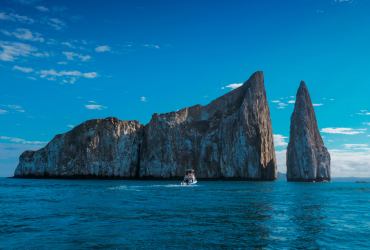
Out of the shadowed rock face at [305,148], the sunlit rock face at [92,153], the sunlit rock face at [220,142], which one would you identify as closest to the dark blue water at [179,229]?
the sunlit rock face at [220,142]

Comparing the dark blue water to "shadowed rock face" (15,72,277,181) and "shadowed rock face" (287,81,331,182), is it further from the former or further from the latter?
"shadowed rock face" (287,81,331,182)

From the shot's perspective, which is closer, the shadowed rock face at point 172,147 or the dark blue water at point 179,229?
the dark blue water at point 179,229

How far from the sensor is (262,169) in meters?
107

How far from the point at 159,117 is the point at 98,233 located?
10013 cm

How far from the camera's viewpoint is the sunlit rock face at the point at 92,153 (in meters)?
115

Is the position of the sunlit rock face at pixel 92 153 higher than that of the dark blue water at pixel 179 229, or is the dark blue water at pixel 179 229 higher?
the sunlit rock face at pixel 92 153

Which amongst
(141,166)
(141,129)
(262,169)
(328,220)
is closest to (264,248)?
(328,220)

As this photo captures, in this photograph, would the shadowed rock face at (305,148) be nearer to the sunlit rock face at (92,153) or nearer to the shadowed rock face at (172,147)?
the shadowed rock face at (172,147)

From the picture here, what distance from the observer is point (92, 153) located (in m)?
116

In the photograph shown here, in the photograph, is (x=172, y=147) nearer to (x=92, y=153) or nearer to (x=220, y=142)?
(x=220, y=142)

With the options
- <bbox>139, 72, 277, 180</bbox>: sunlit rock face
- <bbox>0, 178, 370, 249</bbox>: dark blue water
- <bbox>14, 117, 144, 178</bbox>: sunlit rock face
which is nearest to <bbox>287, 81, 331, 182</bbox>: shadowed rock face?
<bbox>139, 72, 277, 180</bbox>: sunlit rock face

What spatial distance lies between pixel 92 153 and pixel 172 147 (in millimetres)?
31874

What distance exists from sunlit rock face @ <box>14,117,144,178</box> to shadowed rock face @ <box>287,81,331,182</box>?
62.6m

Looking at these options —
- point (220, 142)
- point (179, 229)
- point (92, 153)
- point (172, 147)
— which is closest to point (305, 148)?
point (220, 142)
